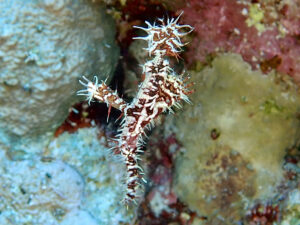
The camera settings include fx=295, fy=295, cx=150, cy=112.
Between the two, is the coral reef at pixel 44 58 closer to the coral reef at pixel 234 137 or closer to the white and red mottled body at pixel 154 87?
the white and red mottled body at pixel 154 87

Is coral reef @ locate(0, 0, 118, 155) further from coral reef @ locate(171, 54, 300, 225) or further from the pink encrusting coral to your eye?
coral reef @ locate(171, 54, 300, 225)

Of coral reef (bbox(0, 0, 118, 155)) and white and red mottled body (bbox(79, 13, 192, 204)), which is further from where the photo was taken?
coral reef (bbox(0, 0, 118, 155))

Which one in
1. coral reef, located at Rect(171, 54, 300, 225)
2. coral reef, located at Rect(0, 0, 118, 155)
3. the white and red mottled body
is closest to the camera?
the white and red mottled body

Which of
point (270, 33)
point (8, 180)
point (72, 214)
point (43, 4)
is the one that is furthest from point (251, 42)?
point (8, 180)

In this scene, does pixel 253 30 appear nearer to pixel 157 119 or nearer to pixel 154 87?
pixel 154 87

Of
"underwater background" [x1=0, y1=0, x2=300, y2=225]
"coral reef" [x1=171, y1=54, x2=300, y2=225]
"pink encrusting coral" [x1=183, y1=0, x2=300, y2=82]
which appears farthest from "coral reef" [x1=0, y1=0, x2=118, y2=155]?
"coral reef" [x1=171, y1=54, x2=300, y2=225]

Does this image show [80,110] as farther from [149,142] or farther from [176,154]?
[176,154]

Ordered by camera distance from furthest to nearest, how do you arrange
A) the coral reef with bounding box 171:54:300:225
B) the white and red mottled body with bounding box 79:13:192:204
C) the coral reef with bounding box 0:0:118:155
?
the coral reef with bounding box 171:54:300:225
the coral reef with bounding box 0:0:118:155
the white and red mottled body with bounding box 79:13:192:204

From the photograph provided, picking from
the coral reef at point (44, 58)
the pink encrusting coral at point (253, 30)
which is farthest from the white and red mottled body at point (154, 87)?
the coral reef at point (44, 58)

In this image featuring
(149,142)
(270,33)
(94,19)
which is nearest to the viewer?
(270,33)
